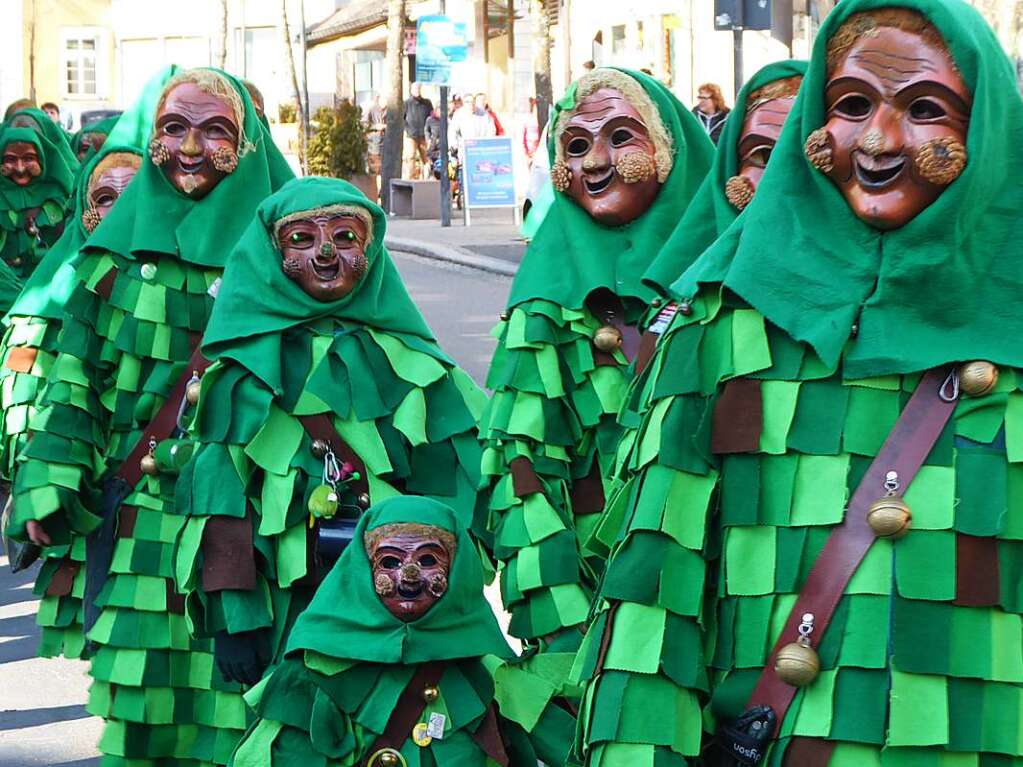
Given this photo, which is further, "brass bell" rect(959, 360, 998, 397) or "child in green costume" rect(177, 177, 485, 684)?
"child in green costume" rect(177, 177, 485, 684)

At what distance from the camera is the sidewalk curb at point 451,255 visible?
21.8m

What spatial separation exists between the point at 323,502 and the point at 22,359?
2.75m

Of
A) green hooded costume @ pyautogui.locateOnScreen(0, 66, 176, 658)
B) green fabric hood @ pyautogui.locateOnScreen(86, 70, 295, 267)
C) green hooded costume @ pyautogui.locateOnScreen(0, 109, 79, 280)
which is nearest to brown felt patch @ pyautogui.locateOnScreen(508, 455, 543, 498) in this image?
green fabric hood @ pyautogui.locateOnScreen(86, 70, 295, 267)

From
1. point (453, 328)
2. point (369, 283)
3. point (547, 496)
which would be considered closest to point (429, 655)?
point (547, 496)

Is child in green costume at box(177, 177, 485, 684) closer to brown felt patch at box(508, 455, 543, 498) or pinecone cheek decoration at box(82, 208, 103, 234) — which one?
brown felt patch at box(508, 455, 543, 498)

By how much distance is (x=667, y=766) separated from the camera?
294cm

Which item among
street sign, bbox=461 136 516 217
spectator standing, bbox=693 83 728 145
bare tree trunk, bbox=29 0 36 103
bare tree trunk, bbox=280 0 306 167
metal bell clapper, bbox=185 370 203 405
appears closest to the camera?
metal bell clapper, bbox=185 370 203 405

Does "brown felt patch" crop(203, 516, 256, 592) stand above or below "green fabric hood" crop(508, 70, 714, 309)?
below

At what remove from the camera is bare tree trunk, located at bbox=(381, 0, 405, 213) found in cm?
3322

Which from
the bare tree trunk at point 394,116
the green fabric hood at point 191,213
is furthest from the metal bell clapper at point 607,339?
the bare tree trunk at point 394,116

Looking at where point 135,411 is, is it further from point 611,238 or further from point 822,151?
point 822,151

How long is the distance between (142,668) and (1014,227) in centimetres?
373

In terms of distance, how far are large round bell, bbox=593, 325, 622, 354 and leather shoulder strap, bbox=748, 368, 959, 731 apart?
2446mm

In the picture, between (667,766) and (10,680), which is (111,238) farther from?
(667,766)
